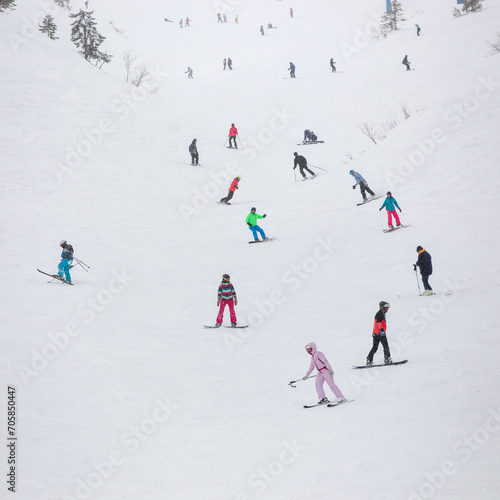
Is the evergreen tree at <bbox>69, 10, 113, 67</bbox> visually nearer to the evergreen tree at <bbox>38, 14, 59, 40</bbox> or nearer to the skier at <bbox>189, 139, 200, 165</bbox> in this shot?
the evergreen tree at <bbox>38, 14, 59, 40</bbox>

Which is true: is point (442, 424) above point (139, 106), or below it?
below

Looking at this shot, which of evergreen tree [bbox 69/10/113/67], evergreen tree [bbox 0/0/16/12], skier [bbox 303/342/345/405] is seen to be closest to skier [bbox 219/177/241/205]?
skier [bbox 303/342/345/405]

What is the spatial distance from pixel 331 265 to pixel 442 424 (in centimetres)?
887

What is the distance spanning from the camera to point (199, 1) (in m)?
91.1

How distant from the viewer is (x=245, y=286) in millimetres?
15102

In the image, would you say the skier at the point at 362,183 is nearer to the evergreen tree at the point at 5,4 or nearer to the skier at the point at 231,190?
the skier at the point at 231,190

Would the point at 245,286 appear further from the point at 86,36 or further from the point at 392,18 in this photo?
the point at 392,18

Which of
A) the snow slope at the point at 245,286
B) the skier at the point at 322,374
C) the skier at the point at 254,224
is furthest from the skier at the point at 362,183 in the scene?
the skier at the point at 322,374

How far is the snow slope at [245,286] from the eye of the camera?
704 centimetres

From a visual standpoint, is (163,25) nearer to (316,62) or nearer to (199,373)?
(316,62)

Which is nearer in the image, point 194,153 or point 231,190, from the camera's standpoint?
point 231,190

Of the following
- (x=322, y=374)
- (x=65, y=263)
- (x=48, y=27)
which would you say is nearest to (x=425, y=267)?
(x=322, y=374)

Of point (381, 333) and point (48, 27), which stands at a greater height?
point (48, 27)

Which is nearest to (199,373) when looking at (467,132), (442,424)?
(442,424)
